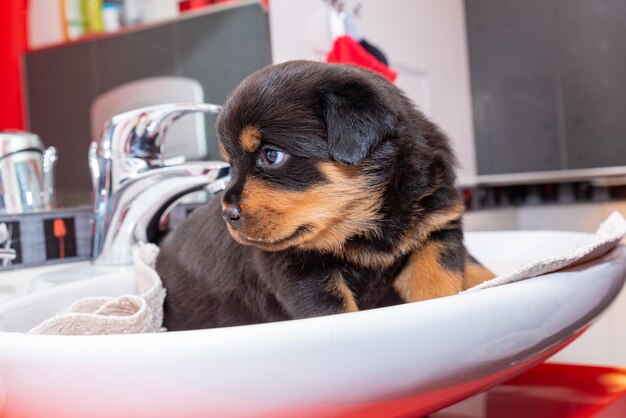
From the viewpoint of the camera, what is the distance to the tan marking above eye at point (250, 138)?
81 cm

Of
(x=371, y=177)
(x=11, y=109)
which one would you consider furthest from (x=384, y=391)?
(x=11, y=109)

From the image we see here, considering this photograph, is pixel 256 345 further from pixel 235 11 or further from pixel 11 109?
pixel 235 11

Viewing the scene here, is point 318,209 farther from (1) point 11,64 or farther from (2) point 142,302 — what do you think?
(1) point 11,64

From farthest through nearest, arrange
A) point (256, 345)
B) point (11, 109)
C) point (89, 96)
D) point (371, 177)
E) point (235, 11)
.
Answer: point (235, 11), point (89, 96), point (11, 109), point (371, 177), point (256, 345)

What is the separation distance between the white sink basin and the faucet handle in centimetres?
67

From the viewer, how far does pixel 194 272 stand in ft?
3.15

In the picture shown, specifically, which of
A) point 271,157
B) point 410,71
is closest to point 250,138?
point 271,157

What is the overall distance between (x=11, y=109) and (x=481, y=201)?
1.55 meters

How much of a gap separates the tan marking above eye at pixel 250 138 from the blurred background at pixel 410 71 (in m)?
0.53

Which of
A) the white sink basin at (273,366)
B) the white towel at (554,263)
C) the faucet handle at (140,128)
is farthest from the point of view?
the faucet handle at (140,128)

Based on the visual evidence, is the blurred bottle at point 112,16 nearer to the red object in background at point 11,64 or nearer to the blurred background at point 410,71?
the blurred background at point 410,71

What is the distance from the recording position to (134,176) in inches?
43.8

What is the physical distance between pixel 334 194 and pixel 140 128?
1.41 ft

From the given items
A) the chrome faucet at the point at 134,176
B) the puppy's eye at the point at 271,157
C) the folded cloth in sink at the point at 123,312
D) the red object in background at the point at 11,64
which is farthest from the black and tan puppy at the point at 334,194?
the red object in background at the point at 11,64
